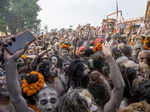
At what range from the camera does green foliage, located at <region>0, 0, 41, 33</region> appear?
38344 millimetres

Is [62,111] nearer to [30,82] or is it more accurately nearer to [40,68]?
[30,82]

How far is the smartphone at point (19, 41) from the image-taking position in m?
2.79

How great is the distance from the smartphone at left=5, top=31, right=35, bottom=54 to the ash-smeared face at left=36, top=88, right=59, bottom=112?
77 centimetres

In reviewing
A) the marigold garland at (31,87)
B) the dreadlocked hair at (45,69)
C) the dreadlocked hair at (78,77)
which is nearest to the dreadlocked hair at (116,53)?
the dreadlocked hair at (78,77)

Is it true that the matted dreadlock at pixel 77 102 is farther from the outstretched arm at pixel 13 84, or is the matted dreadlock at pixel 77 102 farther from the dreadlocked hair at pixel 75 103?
the outstretched arm at pixel 13 84

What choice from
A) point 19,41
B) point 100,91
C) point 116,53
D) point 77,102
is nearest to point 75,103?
point 77,102

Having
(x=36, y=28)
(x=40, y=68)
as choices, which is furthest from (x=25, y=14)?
(x=40, y=68)

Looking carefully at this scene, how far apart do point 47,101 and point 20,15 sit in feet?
132

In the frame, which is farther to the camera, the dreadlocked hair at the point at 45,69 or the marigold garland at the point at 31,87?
the dreadlocked hair at the point at 45,69

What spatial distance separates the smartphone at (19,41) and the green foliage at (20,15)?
119 feet

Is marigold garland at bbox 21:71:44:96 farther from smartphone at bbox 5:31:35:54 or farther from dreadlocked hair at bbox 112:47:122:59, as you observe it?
dreadlocked hair at bbox 112:47:122:59

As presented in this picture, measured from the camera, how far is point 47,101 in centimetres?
275

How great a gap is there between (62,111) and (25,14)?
41609mm

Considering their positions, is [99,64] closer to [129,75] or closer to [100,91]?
[129,75]
